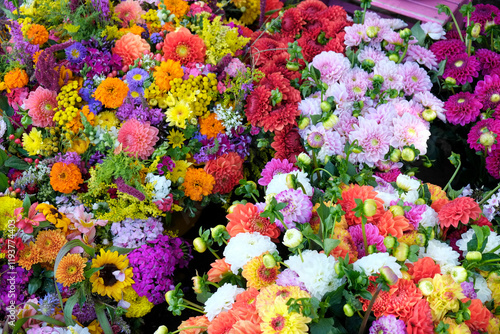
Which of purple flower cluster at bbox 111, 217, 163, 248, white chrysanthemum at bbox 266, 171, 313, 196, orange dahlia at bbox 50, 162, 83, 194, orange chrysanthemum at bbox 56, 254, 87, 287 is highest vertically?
white chrysanthemum at bbox 266, 171, 313, 196

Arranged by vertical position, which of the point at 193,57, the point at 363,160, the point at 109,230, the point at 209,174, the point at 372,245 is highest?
the point at 193,57

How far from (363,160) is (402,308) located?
679mm

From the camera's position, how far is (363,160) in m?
1.48

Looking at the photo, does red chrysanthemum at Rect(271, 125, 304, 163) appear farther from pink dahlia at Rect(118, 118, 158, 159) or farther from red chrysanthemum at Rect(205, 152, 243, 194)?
pink dahlia at Rect(118, 118, 158, 159)

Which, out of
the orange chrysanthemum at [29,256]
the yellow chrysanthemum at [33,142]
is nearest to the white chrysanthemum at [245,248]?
the orange chrysanthemum at [29,256]

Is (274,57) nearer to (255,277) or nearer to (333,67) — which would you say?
(333,67)

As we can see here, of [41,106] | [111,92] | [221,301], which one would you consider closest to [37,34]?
[41,106]

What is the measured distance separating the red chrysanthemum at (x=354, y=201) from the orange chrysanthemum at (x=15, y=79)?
1388mm

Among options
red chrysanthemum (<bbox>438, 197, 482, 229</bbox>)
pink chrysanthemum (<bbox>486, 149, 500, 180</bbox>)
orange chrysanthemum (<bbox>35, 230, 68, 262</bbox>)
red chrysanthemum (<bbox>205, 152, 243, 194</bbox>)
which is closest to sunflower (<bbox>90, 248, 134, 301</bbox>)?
orange chrysanthemum (<bbox>35, 230, 68, 262</bbox>)

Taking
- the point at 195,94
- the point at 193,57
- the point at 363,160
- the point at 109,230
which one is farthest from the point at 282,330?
the point at 193,57

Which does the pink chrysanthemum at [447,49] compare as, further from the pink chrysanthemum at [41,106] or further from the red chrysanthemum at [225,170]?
the pink chrysanthemum at [41,106]

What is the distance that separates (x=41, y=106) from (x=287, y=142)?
0.98 metres

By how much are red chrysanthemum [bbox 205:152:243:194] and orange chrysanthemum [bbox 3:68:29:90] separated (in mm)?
842

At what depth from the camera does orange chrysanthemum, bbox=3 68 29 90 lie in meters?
1.69
